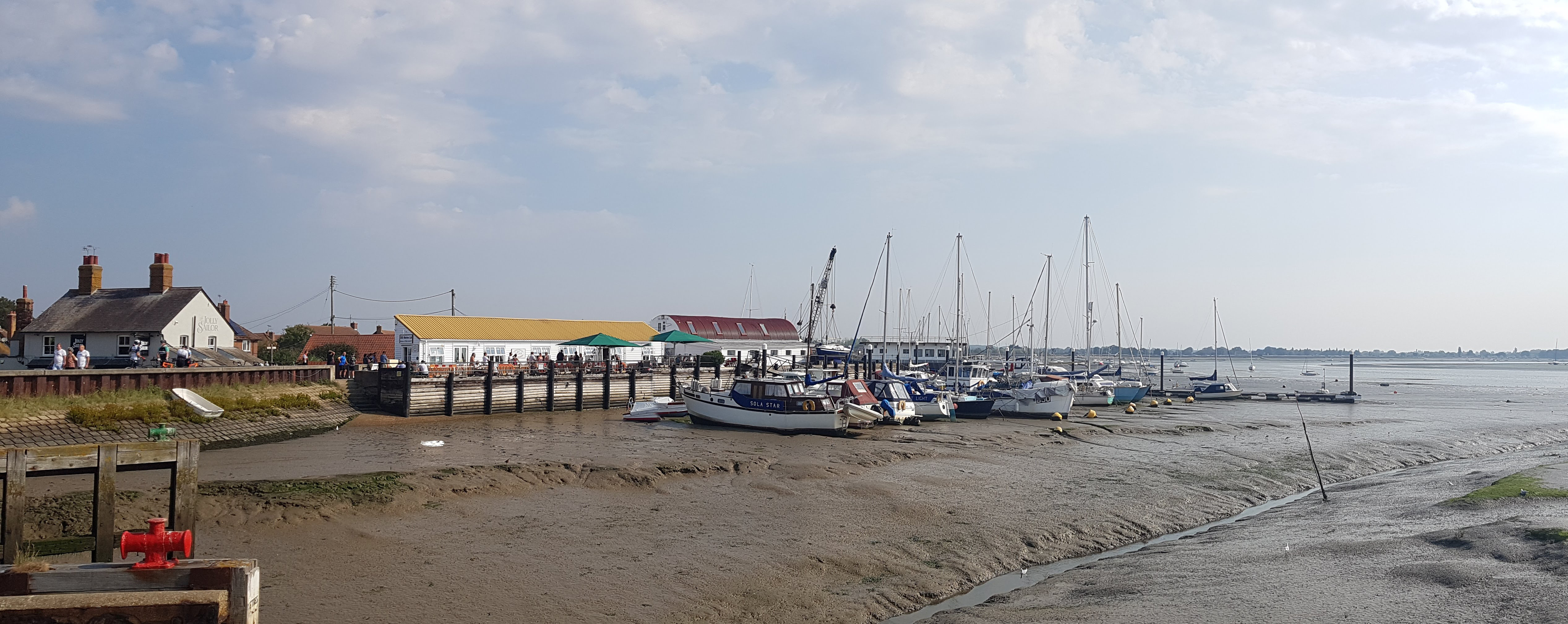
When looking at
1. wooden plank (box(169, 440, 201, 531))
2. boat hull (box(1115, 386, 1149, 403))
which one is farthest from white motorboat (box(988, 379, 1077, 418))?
wooden plank (box(169, 440, 201, 531))

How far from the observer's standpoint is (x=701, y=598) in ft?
38.9

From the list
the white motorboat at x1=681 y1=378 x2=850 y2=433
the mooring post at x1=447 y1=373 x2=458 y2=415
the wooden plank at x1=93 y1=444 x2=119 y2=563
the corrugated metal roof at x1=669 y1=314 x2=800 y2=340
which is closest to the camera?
the wooden plank at x1=93 y1=444 x2=119 y2=563

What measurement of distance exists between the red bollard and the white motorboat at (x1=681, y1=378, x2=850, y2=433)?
2366 centimetres

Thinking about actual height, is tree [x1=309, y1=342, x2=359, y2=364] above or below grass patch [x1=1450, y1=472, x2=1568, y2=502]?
above

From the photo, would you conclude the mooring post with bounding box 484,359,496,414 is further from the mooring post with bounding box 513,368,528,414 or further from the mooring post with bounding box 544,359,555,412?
the mooring post with bounding box 544,359,555,412

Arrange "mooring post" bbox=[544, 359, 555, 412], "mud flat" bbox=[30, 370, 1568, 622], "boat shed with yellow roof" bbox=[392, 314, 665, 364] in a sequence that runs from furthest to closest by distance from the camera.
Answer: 1. "boat shed with yellow roof" bbox=[392, 314, 665, 364]
2. "mooring post" bbox=[544, 359, 555, 412]
3. "mud flat" bbox=[30, 370, 1568, 622]

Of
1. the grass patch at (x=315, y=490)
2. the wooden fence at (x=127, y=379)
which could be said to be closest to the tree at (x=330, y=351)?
the wooden fence at (x=127, y=379)

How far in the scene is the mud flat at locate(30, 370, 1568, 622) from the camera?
11.9 metres

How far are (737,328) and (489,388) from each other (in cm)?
4339

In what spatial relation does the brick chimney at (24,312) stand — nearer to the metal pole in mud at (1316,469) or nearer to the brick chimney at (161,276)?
the brick chimney at (161,276)

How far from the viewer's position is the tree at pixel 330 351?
57.2 m

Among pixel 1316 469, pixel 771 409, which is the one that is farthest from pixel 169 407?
pixel 1316 469

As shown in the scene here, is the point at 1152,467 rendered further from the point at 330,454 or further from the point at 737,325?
the point at 737,325

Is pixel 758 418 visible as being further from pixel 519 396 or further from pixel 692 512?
pixel 692 512
